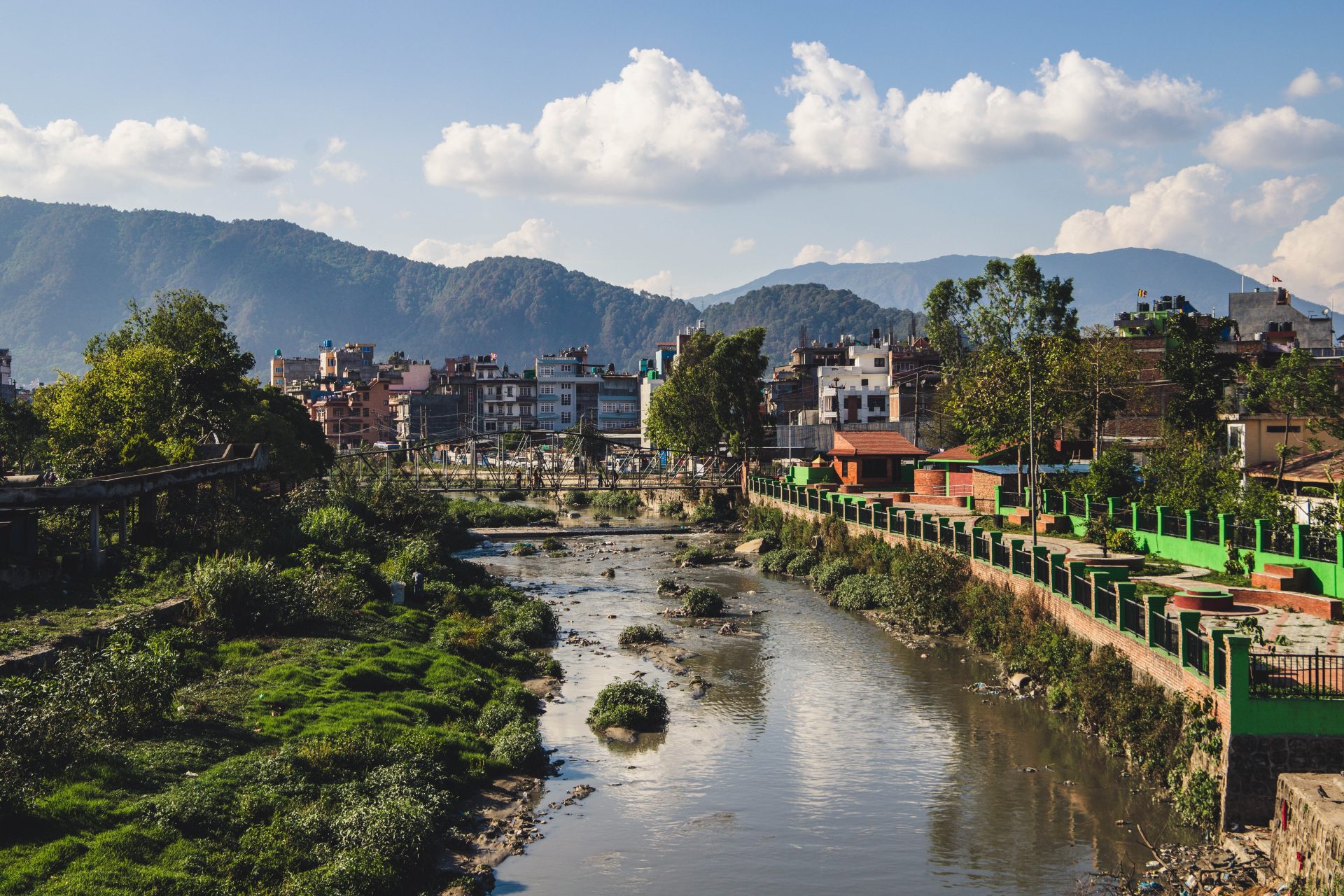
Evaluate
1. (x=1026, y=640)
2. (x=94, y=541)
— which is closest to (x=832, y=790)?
(x=1026, y=640)

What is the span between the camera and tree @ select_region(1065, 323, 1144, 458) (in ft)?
193

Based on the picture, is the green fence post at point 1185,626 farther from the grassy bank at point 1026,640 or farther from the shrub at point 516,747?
the shrub at point 516,747

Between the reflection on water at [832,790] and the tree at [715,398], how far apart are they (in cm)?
5726

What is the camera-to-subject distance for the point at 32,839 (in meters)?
17.0

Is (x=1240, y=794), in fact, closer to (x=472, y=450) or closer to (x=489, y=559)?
(x=489, y=559)

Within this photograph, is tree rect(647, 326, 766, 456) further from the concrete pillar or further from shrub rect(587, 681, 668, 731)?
the concrete pillar

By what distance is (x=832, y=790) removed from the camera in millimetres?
25016

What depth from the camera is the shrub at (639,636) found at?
41.0 metres

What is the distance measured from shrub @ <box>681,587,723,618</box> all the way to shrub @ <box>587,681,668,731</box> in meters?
14.5

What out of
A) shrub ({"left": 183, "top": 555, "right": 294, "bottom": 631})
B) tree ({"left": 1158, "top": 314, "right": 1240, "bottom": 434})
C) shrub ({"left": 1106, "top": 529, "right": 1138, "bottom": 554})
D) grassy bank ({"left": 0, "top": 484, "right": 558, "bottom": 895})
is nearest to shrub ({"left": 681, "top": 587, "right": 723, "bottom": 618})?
grassy bank ({"left": 0, "top": 484, "right": 558, "bottom": 895})

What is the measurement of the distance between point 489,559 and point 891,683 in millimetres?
38806

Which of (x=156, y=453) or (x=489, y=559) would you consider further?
(x=489, y=559)

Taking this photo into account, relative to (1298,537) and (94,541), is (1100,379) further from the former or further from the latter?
(94,541)

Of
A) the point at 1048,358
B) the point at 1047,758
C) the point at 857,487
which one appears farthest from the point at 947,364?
the point at 1047,758
